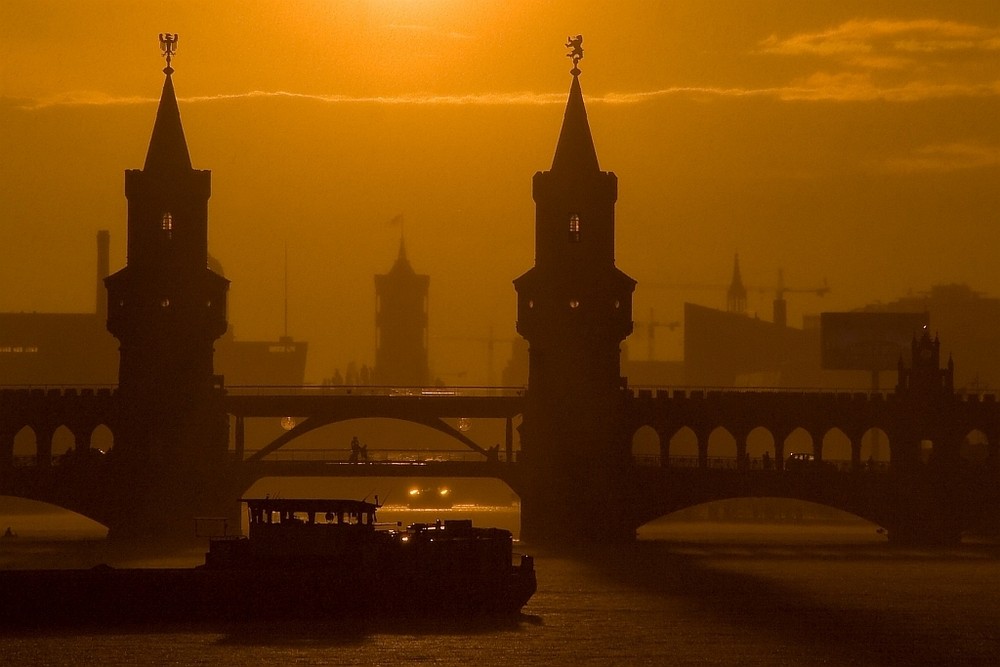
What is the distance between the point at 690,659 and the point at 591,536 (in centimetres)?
4502

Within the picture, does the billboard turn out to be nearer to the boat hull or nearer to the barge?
the barge

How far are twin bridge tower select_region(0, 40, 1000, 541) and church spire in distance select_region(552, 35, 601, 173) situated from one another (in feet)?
0.27

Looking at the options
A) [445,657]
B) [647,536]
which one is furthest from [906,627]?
[647,536]

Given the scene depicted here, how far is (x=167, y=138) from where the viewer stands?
121812 millimetres

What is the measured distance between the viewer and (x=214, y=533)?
117438 millimetres

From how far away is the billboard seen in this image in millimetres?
150000

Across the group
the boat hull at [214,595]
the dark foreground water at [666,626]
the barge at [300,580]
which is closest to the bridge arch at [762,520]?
the dark foreground water at [666,626]

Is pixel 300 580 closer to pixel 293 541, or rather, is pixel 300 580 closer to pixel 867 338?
pixel 293 541

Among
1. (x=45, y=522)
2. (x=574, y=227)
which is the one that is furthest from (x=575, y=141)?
(x=45, y=522)

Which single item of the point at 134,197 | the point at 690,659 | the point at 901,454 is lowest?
the point at 690,659

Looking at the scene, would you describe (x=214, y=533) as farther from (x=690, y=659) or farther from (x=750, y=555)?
(x=690, y=659)

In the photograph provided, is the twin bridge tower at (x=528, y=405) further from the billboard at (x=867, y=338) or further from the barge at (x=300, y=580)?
the barge at (x=300, y=580)

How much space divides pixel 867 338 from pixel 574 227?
36.2 meters

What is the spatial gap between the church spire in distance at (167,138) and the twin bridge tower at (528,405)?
0.25 ft
